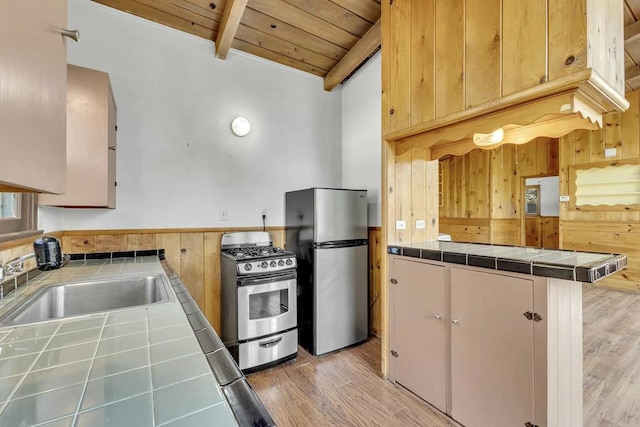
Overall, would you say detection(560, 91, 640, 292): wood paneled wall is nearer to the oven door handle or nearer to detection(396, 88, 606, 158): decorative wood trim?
detection(396, 88, 606, 158): decorative wood trim

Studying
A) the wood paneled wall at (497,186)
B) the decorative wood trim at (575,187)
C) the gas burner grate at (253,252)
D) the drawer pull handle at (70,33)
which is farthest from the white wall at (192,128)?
the wood paneled wall at (497,186)

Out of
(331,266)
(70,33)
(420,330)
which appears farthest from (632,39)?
(70,33)

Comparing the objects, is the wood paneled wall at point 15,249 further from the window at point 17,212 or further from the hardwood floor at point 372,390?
the hardwood floor at point 372,390

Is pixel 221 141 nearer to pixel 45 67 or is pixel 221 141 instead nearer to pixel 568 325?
pixel 45 67

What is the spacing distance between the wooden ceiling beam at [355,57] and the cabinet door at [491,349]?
221 cm

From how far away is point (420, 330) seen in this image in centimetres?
193

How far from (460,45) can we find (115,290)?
2.36 m

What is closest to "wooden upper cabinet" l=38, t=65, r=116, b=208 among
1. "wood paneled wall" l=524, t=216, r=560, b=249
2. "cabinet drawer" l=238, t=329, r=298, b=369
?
"cabinet drawer" l=238, t=329, r=298, b=369

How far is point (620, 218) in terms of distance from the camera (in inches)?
169

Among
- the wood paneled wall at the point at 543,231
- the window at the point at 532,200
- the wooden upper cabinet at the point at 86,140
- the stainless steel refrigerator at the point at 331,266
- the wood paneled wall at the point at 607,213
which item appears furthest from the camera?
the window at the point at 532,200

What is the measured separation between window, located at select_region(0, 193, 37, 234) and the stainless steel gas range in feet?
3.97

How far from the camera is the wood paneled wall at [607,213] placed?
4.18 m

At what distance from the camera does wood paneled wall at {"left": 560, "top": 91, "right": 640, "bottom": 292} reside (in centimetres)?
418

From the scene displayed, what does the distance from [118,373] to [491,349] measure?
66.1 inches
